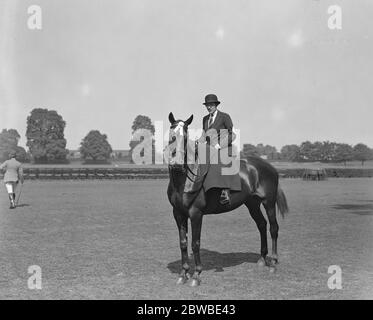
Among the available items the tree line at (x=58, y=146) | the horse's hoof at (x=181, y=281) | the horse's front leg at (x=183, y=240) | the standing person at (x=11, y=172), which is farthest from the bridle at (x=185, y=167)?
the tree line at (x=58, y=146)

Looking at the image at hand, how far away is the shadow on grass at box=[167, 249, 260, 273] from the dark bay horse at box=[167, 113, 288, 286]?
524mm

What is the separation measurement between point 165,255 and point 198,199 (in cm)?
270

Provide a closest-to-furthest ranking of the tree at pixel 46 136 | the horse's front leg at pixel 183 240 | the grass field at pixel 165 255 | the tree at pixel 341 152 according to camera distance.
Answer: the grass field at pixel 165 255, the horse's front leg at pixel 183 240, the tree at pixel 46 136, the tree at pixel 341 152

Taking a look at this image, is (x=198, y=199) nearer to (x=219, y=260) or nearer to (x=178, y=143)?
(x=178, y=143)

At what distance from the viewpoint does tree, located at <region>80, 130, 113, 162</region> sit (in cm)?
11719

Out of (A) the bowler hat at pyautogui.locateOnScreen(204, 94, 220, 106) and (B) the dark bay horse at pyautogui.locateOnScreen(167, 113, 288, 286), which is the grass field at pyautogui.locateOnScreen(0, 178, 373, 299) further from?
(A) the bowler hat at pyautogui.locateOnScreen(204, 94, 220, 106)

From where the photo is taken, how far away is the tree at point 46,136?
336 feet

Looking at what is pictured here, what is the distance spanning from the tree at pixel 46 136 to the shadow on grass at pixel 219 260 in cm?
9646

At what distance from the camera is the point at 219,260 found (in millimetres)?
9883

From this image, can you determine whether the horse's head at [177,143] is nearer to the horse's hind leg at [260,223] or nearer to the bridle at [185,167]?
the bridle at [185,167]

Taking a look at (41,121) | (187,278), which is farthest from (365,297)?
(41,121)

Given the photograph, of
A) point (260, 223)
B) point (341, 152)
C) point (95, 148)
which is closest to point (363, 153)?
point (341, 152)

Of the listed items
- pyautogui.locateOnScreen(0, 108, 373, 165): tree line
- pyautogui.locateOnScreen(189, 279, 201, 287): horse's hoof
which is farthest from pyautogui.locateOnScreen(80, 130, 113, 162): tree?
pyautogui.locateOnScreen(189, 279, 201, 287): horse's hoof

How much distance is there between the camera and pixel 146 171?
5416 centimetres
